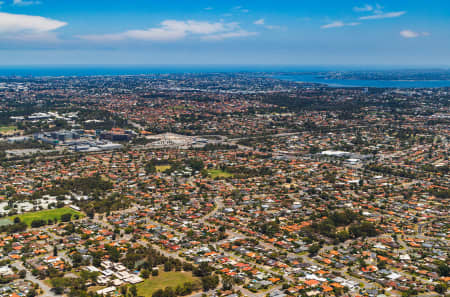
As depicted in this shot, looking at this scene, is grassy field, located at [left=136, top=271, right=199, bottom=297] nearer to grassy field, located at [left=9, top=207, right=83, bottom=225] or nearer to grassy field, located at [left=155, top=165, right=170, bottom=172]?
grassy field, located at [left=9, top=207, right=83, bottom=225]

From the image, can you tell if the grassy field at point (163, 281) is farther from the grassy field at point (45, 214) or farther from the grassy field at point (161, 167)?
the grassy field at point (161, 167)

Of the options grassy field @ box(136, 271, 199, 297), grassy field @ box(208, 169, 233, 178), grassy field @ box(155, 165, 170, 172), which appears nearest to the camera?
grassy field @ box(136, 271, 199, 297)

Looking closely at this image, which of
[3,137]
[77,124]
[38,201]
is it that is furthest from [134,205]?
[77,124]

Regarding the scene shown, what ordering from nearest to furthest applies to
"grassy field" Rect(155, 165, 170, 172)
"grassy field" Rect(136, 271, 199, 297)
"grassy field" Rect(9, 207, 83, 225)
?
"grassy field" Rect(136, 271, 199, 297), "grassy field" Rect(9, 207, 83, 225), "grassy field" Rect(155, 165, 170, 172)

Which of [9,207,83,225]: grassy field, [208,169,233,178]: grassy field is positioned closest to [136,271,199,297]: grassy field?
[9,207,83,225]: grassy field

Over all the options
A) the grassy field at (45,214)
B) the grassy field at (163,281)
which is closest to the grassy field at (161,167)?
the grassy field at (45,214)

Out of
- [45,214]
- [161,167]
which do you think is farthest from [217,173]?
[45,214]

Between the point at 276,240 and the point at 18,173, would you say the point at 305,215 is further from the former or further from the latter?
the point at 18,173
